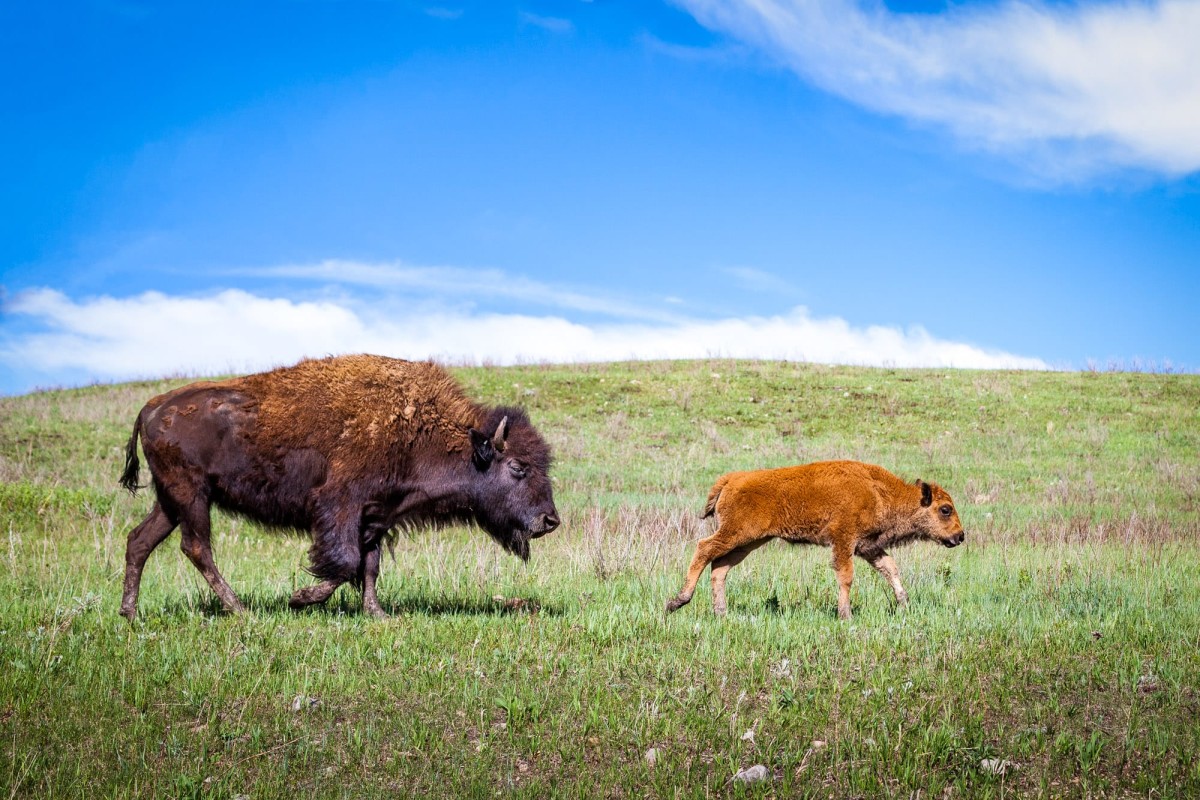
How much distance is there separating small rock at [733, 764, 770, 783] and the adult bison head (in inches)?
180

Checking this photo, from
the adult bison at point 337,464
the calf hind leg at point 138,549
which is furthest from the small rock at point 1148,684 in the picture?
the calf hind leg at point 138,549

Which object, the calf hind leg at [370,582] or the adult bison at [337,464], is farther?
the calf hind leg at [370,582]

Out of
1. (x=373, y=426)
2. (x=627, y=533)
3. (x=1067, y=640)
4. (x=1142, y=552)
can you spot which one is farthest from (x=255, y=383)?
(x=1142, y=552)

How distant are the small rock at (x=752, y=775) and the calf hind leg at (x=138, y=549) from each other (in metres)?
6.02

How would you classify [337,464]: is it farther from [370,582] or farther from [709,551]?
[709,551]

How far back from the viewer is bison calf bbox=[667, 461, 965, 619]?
28.7 ft

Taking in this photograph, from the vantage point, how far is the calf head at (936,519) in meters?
9.86

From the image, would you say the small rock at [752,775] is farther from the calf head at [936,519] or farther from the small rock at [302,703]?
the calf head at [936,519]

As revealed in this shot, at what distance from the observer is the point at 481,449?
9.30 m

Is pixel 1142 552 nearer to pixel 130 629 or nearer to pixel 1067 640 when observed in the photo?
Result: pixel 1067 640

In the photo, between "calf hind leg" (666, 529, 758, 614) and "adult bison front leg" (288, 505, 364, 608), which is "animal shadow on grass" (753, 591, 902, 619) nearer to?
"calf hind leg" (666, 529, 758, 614)

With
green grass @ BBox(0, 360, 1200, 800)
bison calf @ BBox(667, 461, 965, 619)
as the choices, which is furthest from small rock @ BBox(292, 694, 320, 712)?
bison calf @ BBox(667, 461, 965, 619)

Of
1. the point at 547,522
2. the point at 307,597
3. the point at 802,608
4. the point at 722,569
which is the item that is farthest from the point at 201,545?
the point at 802,608

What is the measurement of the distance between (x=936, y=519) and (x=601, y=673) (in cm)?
489
